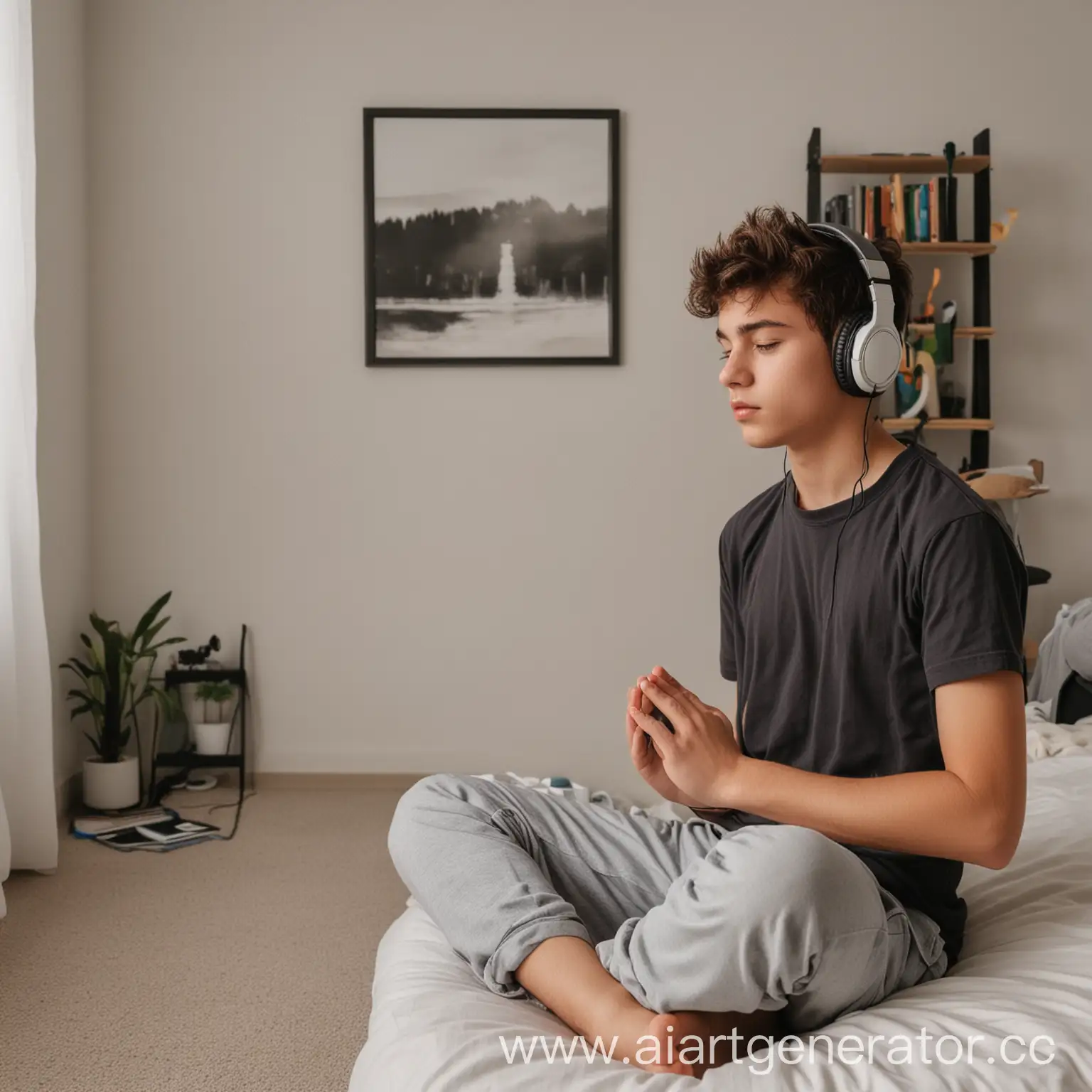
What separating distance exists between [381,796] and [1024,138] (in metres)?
2.79

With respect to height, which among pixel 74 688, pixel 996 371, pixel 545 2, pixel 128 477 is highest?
pixel 545 2

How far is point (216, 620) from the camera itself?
3.42 meters

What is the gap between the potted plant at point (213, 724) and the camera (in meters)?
3.29

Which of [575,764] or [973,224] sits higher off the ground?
[973,224]

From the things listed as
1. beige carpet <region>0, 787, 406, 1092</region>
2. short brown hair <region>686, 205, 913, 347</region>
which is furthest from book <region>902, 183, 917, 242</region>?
beige carpet <region>0, 787, 406, 1092</region>

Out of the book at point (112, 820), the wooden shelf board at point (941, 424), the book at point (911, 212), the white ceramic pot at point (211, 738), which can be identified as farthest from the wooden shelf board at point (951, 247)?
the book at point (112, 820)

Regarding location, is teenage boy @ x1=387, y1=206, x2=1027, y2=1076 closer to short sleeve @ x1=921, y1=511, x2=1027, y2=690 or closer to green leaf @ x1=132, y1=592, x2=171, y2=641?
short sleeve @ x1=921, y1=511, x2=1027, y2=690

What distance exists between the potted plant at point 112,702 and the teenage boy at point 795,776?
1.90 m

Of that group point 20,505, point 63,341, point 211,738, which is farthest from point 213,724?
point 63,341

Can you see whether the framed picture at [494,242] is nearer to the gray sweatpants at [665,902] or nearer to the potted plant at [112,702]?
the potted plant at [112,702]

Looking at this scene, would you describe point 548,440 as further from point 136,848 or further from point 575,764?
point 136,848

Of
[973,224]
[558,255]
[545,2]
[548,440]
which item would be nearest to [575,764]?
[548,440]

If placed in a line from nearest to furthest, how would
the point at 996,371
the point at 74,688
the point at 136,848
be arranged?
the point at 136,848 < the point at 74,688 < the point at 996,371

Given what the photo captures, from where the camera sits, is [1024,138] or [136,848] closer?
[136,848]
